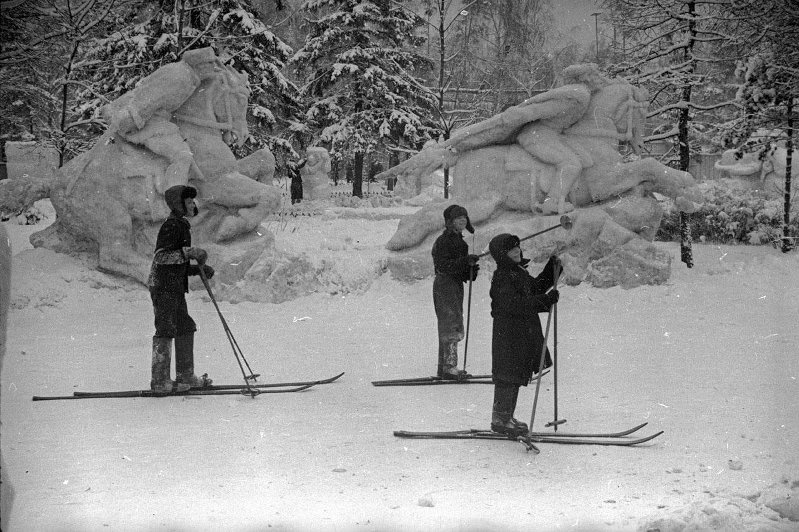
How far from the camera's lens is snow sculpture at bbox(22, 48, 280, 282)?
11406 millimetres

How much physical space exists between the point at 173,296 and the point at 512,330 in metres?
3.22

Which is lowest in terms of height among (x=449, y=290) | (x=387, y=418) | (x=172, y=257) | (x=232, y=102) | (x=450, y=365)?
(x=387, y=418)

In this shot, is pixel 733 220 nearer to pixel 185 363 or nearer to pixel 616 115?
pixel 616 115

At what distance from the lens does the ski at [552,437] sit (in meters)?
5.54

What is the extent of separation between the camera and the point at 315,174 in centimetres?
2734

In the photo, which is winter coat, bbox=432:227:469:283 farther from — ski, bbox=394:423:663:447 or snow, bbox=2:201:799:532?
ski, bbox=394:423:663:447

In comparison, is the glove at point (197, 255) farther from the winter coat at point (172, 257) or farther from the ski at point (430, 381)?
the ski at point (430, 381)

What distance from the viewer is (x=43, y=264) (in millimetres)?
11602

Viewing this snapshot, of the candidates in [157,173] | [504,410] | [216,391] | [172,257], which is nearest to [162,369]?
[216,391]

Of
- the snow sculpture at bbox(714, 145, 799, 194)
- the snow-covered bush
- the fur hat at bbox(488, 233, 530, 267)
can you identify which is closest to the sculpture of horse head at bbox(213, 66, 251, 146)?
the fur hat at bbox(488, 233, 530, 267)

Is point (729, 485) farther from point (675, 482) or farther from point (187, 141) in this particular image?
point (187, 141)

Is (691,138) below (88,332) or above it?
above

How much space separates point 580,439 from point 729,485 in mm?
1192

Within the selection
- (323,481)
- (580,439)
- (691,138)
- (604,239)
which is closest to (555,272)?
(580,439)
